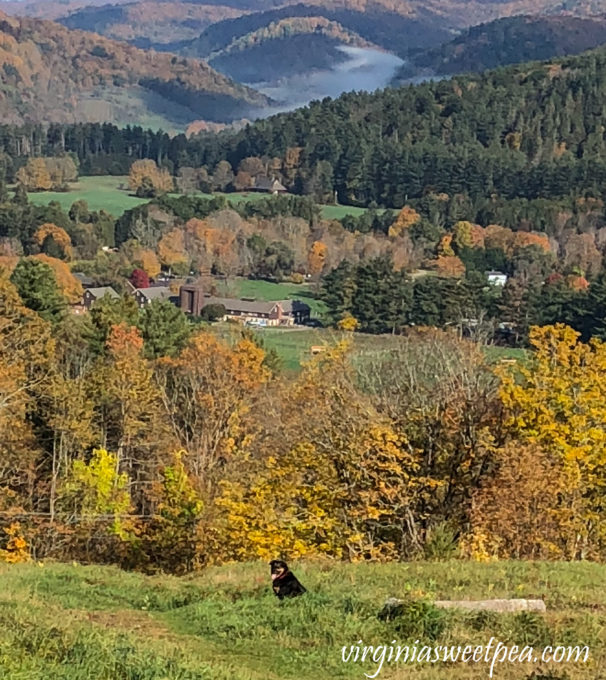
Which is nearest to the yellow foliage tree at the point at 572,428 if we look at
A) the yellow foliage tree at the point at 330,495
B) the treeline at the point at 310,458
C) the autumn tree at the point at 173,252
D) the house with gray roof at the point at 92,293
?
the treeline at the point at 310,458

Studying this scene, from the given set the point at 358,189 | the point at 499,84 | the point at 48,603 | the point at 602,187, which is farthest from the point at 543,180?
the point at 48,603

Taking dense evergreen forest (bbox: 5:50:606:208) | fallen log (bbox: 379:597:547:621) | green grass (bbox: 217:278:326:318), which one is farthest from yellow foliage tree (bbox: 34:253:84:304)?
dense evergreen forest (bbox: 5:50:606:208)

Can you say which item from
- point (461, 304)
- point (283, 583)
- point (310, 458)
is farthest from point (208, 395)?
point (461, 304)

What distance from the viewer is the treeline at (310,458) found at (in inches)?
703

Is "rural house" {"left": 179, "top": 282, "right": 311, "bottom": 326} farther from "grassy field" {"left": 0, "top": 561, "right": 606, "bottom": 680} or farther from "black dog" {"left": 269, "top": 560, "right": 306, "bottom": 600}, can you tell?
"black dog" {"left": 269, "top": 560, "right": 306, "bottom": 600}

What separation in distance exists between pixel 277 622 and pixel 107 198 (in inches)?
5130

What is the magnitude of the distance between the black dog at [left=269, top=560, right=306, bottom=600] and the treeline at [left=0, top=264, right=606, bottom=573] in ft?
13.4

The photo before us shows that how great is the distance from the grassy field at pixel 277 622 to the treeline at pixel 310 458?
268 centimetres

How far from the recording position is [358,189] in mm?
150875

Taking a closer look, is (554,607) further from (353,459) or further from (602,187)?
(602,187)

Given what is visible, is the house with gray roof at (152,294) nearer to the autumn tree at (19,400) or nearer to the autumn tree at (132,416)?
the autumn tree at (132,416)

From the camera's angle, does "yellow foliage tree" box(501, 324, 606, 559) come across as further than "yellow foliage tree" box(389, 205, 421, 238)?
No

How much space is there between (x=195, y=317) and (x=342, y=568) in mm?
61683

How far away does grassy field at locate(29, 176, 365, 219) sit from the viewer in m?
127
